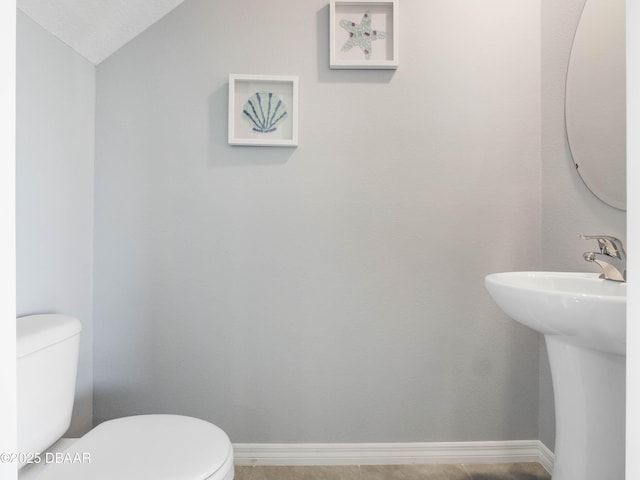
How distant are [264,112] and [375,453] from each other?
4.80 feet

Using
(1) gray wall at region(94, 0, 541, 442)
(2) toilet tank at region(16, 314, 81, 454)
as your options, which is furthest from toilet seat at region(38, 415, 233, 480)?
(1) gray wall at region(94, 0, 541, 442)

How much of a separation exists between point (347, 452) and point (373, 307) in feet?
1.96

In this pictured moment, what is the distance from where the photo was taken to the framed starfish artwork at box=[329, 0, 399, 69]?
1.61m

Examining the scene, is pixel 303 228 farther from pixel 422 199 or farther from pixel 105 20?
pixel 105 20

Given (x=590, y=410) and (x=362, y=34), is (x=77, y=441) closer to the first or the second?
(x=590, y=410)

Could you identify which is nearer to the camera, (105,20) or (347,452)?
(105,20)

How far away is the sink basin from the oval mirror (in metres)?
0.37

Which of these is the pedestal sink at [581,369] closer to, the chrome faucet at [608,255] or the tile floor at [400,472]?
the chrome faucet at [608,255]

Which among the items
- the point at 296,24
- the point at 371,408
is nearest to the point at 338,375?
the point at 371,408

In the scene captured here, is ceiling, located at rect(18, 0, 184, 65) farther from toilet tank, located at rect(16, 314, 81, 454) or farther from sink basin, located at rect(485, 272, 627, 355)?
sink basin, located at rect(485, 272, 627, 355)

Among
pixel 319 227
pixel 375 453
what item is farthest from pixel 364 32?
pixel 375 453

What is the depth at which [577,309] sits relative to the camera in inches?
33.2

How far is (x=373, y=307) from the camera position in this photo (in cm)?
162

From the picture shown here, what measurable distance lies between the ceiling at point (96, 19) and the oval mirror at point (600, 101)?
153 cm
